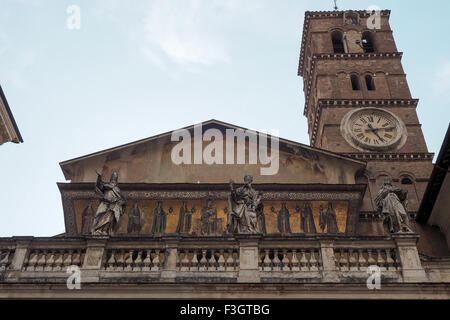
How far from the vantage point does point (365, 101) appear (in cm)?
2309

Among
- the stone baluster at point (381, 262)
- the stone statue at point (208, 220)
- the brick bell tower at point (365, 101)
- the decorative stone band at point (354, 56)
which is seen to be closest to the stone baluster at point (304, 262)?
the stone baluster at point (381, 262)

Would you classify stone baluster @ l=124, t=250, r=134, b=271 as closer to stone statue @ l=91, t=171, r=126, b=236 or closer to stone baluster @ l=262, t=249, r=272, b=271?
stone statue @ l=91, t=171, r=126, b=236

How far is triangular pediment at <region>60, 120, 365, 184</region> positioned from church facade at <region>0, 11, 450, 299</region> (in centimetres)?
4

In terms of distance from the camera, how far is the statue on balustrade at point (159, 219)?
15.6 metres

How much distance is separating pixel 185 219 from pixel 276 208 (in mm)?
2659

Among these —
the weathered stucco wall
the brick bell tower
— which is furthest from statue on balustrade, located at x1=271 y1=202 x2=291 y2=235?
the brick bell tower

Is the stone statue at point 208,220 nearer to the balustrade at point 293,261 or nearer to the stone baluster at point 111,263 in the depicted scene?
the balustrade at point 293,261

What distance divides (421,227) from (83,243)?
426 inches

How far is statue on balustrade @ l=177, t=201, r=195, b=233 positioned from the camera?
15.6m

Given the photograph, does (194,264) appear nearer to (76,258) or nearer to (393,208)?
(76,258)

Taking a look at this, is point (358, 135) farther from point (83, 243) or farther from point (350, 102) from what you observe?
point (83, 243)

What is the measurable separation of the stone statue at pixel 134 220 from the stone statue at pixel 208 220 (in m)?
1.79


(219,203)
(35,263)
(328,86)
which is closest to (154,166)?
(219,203)

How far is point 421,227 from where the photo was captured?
17375 mm
